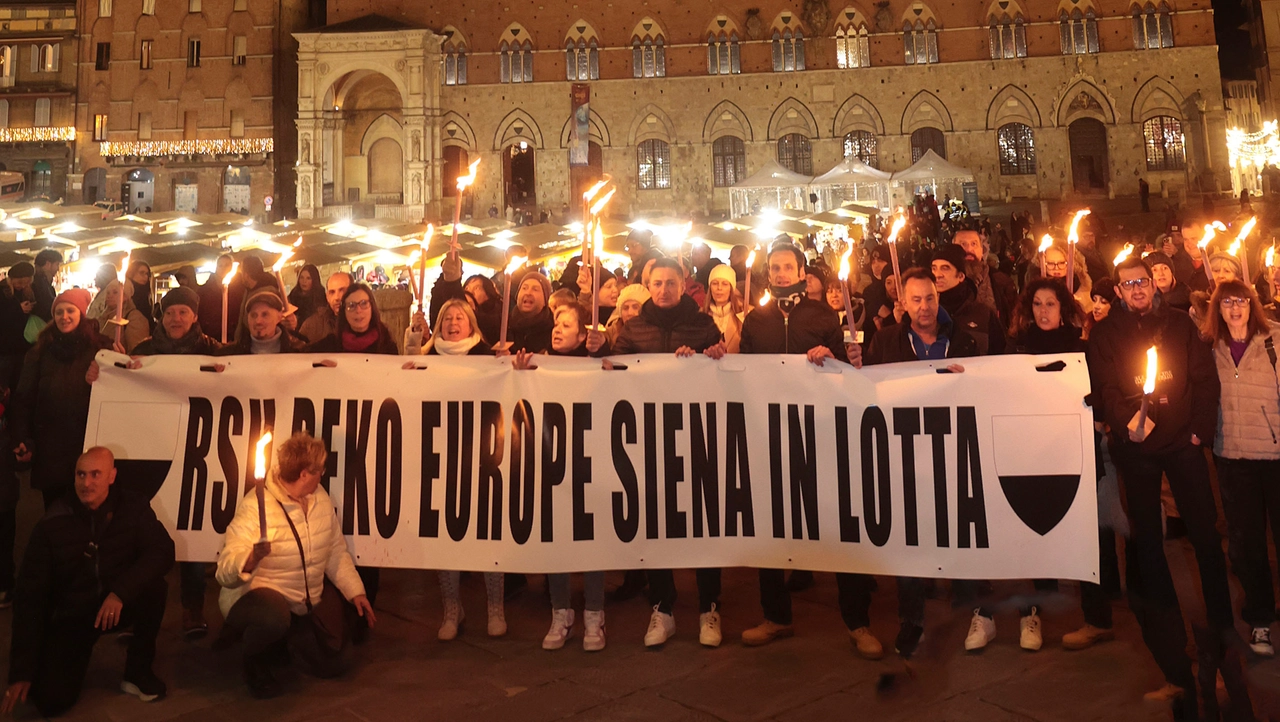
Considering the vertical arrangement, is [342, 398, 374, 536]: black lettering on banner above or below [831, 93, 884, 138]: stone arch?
below

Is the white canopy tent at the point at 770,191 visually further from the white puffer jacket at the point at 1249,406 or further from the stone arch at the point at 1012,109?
the white puffer jacket at the point at 1249,406

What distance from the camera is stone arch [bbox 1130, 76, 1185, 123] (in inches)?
1307

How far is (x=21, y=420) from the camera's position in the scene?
4734 millimetres

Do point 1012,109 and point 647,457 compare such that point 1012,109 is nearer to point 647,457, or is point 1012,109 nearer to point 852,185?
point 852,185

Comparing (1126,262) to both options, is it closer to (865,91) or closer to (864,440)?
(864,440)

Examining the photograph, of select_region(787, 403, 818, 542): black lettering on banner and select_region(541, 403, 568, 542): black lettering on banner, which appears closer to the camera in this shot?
select_region(787, 403, 818, 542): black lettering on banner

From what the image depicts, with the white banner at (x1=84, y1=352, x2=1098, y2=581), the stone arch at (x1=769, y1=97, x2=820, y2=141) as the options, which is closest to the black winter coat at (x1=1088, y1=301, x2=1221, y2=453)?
the white banner at (x1=84, y1=352, x2=1098, y2=581)

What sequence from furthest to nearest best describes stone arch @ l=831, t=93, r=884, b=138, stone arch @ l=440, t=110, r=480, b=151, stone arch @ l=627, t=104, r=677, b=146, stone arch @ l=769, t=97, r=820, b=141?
stone arch @ l=440, t=110, r=480, b=151 → stone arch @ l=627, t=104, r=677, b=146 → stone arch @ l=769, t=97, r=820, b=141 → stone arch @ l=831, t=93, r=884, b=138

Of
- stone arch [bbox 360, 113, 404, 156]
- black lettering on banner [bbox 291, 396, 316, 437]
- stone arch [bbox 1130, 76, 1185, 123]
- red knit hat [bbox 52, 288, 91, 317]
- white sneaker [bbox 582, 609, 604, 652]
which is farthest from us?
stone arch [bbox 360, 113, 404, 156]

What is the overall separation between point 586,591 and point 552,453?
2.33 ft

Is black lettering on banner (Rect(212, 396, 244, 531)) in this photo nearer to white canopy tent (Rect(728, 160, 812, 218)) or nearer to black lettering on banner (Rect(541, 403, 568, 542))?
black lettering on banner (Rect(541, 403, 568, 542))

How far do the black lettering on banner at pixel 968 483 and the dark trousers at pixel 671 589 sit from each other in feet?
3.88

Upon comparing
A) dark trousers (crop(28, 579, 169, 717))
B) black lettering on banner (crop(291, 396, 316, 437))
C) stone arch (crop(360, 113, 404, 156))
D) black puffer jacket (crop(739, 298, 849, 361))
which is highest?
stone arch (crop(360, 113, 404, 156))

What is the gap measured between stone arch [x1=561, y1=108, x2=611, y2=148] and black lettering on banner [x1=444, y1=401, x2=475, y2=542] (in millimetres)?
31842
